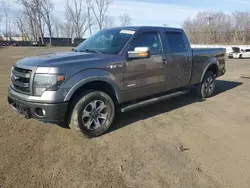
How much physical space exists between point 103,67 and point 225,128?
2.64 m

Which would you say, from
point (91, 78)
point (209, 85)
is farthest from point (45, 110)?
point (209, 85)

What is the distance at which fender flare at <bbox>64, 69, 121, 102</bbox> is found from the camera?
3.43 m

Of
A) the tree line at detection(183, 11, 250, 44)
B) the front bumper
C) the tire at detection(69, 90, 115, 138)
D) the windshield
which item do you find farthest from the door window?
the tree line at detection(183, 11, 250, 44)

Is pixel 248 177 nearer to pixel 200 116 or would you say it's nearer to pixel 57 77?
pixel 200 116

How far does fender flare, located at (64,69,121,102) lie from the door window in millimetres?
763

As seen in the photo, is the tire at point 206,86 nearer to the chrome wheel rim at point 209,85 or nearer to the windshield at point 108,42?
the chrome wheel rim at point 209,85

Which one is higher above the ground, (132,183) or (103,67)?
(103,67)

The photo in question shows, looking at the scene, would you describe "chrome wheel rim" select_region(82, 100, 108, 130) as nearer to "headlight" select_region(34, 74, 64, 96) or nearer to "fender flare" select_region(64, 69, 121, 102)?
"fender flare" select_region(64, 69, 121, 102)

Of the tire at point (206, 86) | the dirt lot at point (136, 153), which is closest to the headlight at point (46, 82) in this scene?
the dirt lot at point (136, 153)

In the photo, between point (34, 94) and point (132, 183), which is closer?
point (132, 183)

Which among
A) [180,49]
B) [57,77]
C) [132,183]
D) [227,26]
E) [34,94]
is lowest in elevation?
[132,183]

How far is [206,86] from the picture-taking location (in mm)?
6484

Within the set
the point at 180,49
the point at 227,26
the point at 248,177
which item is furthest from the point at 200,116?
the point at 227,26

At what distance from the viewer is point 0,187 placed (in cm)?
256
